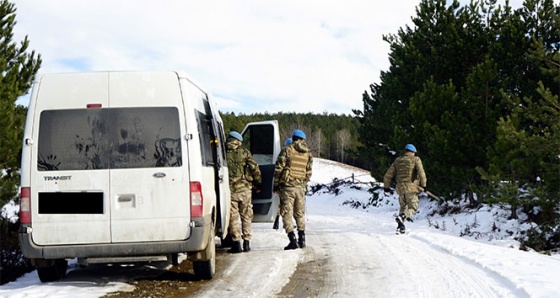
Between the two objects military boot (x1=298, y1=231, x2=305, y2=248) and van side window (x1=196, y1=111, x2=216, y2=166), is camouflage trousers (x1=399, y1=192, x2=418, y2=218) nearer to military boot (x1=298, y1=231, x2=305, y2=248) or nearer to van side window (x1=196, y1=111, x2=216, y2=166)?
military boot (x1=298, y1=231, x2=305, y2=248)

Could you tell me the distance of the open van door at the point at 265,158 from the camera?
9.86 metres

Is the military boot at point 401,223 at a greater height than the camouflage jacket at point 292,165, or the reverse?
the camouflage jacket at point 292,165

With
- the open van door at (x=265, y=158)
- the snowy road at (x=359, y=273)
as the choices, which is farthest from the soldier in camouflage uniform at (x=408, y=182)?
the open van door at (x=265, y=158)

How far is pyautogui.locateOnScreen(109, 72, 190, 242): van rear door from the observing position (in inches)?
227

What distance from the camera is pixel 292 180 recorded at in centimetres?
904

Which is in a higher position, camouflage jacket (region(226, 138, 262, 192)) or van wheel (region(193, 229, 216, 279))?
camouflage jacket (region(226, 138, 262, 192))

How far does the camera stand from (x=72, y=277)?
6.80 m

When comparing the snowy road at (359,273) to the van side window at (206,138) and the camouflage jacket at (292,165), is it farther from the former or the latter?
the van side window at (206,138)

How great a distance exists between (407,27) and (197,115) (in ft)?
61.7

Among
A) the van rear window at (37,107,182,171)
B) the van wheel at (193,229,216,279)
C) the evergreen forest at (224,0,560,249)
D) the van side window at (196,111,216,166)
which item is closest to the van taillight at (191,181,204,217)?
the van rear window at (37,107,182,171)

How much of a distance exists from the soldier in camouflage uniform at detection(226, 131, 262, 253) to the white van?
290 cm

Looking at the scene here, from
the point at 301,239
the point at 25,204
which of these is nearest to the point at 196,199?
the point at 25,204

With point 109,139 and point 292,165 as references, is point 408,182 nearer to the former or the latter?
point 292,165

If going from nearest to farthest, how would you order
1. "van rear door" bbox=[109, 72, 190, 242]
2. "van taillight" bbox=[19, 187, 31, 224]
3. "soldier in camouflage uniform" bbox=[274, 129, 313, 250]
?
1. "van taillight" bbox=[19, 187, 31, 224]
2. "van rear door" bbox=[109, 72, 190, 242]
3. "soldier in camouflage uniform" bbox=[274, 129, 313, 250]
